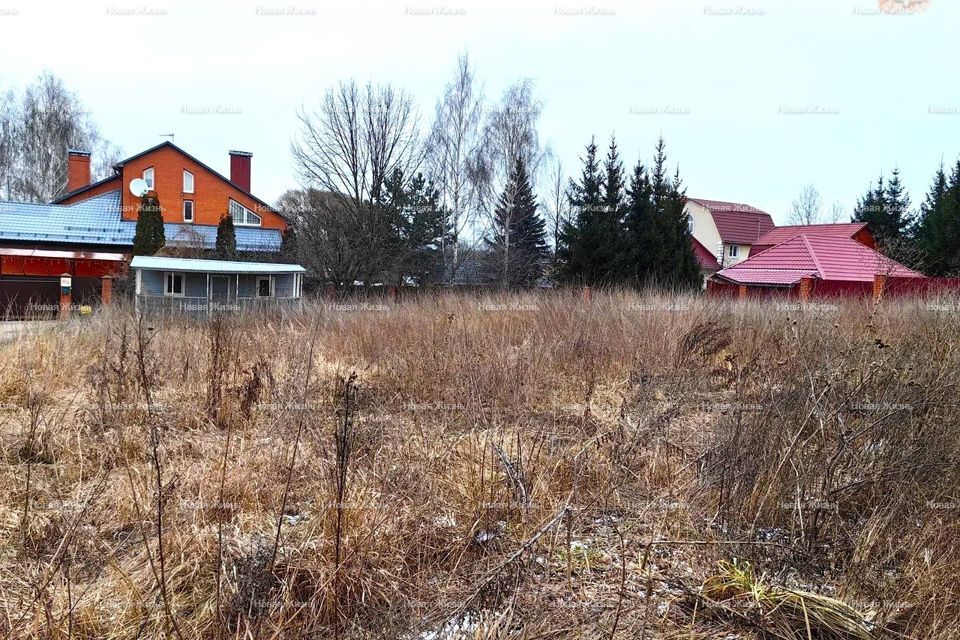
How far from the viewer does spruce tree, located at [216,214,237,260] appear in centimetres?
2236

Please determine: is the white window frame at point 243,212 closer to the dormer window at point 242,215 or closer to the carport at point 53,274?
the dormer window at point 242,215

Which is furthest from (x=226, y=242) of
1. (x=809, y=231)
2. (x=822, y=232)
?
(x=809, y=231)

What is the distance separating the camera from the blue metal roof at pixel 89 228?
23.9m

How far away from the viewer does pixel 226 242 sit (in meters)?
22.8

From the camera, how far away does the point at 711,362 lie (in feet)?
21.6

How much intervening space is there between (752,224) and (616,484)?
37.6m

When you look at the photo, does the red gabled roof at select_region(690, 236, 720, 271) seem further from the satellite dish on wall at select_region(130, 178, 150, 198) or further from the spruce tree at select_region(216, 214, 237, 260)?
the satellite dish on wall at select_region(130, 178, 150, 198)

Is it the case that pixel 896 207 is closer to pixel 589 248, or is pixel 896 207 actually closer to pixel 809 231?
pixel 809 231

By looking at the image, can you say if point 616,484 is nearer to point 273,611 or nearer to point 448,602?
point 448,602

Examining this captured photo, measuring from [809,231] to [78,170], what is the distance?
36.0 metres

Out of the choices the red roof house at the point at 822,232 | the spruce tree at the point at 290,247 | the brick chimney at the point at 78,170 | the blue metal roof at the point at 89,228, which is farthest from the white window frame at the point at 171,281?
the red roof house at the point at 822,232

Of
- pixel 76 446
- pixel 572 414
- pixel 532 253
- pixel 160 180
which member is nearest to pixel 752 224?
pixel 532 253

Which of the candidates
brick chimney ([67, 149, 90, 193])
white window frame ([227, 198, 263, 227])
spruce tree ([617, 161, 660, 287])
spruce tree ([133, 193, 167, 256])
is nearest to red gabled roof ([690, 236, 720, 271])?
spruce tree ([617, 161, 660, 287])

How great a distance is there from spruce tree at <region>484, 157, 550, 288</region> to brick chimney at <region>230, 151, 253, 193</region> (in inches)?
556
